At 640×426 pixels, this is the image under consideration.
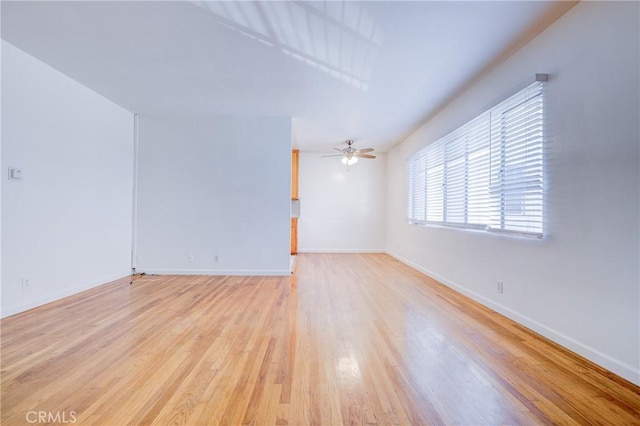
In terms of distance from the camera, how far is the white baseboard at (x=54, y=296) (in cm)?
282

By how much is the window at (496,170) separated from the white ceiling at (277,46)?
583 millimetres

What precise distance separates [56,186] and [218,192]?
2.03 meters

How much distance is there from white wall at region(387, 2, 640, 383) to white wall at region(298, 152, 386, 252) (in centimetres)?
473

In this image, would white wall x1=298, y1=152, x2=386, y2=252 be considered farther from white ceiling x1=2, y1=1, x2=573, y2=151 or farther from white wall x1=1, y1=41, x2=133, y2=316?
white wall x1=1, y1=41, x2=133, y2=316

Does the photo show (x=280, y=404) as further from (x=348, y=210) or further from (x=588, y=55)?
(x=348, y=210)

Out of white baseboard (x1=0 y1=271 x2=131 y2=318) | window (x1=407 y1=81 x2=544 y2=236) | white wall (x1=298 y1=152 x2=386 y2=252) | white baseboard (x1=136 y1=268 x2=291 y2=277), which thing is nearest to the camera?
window (x1=407 y1=81 x2=544 y2=236)

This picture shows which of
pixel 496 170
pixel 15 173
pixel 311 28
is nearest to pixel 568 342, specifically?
pixel 496 170

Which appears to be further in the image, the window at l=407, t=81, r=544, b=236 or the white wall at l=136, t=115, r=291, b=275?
the white wall at l=136, t=115, r=291, b=275

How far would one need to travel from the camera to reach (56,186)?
3.31 meters

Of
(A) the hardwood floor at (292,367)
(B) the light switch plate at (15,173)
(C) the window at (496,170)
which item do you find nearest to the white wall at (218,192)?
(A) the hardwood floor at (292,367)

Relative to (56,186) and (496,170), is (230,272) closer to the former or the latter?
(56,186)

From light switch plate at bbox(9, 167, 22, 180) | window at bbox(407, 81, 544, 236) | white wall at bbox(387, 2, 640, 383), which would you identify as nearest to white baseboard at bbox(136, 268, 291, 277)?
light switch plate at bbox(9, 167, 22, 180)

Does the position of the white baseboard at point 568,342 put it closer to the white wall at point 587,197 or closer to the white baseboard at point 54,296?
the white wall at point 587,197

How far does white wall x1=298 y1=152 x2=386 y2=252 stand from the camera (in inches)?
301
